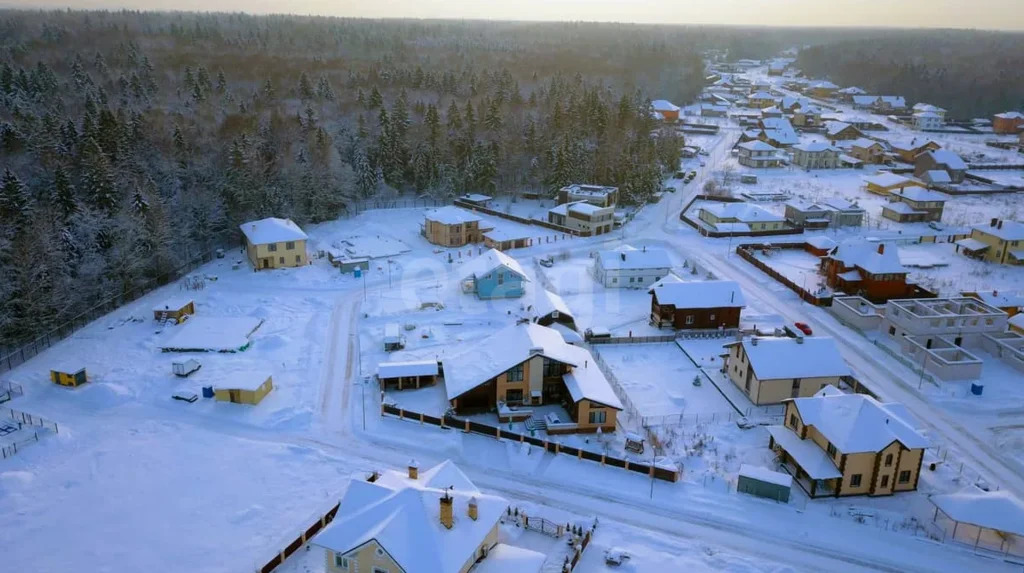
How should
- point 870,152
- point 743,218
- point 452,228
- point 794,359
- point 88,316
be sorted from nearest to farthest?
1. point 794,359
2. point 88,316
3. point 452,228
4. point 743,218
5. point 870,152

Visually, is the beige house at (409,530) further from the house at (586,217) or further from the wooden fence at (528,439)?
the house at (586,217)

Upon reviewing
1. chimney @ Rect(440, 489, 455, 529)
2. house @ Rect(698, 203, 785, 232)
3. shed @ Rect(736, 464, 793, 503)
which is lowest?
shed @ Rect(736, 464, 793, 503)

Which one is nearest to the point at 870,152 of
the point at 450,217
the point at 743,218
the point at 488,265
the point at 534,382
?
the point at 743,218

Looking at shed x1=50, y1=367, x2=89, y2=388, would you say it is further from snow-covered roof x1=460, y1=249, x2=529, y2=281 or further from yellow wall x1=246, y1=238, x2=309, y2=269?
snow-covered roof x1=460, y1=249, x2=529, y2=281

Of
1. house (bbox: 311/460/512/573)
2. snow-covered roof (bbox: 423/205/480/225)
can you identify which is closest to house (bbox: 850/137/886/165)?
snow-covered roof (bbox: 423/205/480/225)

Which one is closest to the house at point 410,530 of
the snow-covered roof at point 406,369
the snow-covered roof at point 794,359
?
the snow-covered roof at point 406,369

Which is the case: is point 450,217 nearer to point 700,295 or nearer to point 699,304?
point 700,295

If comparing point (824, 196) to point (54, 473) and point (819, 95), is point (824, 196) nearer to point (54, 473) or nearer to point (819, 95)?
point (54, 473)
